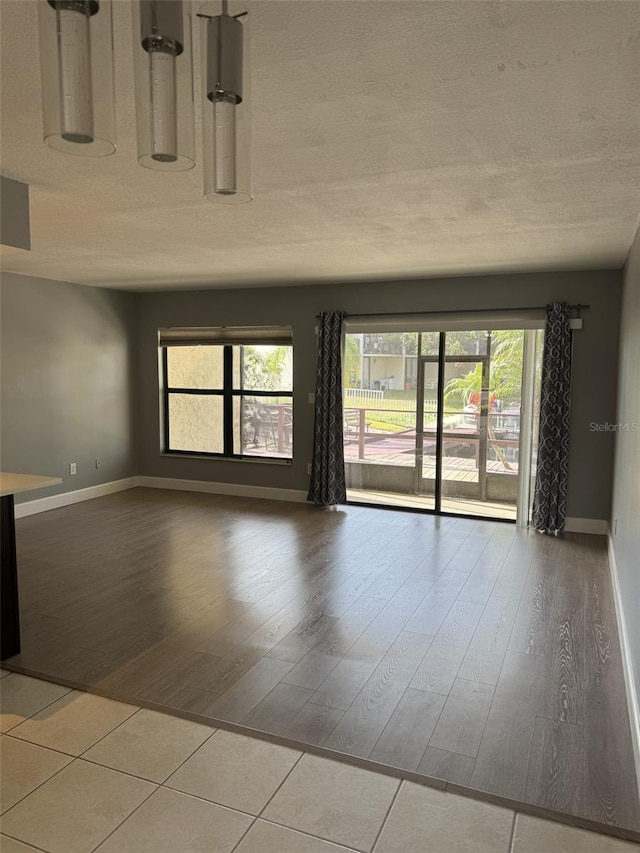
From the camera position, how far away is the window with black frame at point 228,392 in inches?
265

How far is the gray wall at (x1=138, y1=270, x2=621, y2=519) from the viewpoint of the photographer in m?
5.25

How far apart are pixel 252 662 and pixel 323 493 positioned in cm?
337

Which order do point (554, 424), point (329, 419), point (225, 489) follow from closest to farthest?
point (554, 424), point (329, 419), point (225, 489)

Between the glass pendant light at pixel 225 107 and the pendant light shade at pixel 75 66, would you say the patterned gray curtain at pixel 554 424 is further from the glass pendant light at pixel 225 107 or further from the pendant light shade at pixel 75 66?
the pendant light shade at pixel 75 66

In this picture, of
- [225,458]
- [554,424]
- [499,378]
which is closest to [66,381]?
[225,458]

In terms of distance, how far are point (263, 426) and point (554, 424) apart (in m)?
3.13

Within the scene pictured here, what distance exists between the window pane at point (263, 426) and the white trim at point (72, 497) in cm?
143

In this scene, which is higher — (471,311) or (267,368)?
(471,311)

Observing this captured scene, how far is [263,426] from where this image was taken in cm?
691

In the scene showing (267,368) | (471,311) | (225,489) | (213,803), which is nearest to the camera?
(213,803)

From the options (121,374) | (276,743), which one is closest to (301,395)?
(121,374)

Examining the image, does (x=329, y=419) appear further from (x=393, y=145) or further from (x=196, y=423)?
(x=393, y=145)

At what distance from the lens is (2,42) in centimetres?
163

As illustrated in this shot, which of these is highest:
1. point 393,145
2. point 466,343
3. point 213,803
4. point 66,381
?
point 393,145
